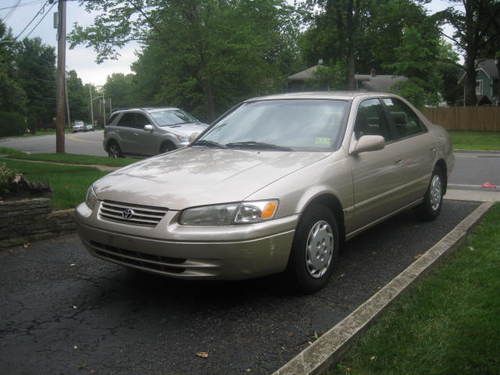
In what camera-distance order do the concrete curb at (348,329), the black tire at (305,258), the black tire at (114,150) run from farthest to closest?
the black tire at (114,150), the black tire at (305,258), the concrete curb at (348,329)

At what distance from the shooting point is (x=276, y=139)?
5008mm

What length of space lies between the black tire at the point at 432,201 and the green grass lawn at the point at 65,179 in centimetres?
404

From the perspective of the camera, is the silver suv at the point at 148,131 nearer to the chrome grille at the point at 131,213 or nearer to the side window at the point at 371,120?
the side window at the point at 371,120

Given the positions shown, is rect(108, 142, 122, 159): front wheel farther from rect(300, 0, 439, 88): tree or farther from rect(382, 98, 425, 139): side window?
rect(300, 0, 439, 88): tree

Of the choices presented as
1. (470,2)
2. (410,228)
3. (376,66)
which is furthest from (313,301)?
(376,66)

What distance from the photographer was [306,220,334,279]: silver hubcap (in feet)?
13.6

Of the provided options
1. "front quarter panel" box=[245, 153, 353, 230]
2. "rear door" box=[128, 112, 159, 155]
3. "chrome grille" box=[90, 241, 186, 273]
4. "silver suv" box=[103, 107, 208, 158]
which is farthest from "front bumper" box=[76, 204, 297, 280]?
"rear door" box=[128, 112, 159, 155]

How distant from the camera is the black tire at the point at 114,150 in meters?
16.1

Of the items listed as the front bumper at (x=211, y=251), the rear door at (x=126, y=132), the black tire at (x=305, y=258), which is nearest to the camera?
the front bumper at (x=211, y=251)

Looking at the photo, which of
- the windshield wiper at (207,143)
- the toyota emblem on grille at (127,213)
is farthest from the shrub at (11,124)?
the toyota emblem on grille at (127,213)

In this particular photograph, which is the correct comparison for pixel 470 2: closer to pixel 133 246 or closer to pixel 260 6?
pixel 260 6

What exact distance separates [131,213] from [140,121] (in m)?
11.5

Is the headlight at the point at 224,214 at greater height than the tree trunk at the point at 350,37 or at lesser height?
lesser

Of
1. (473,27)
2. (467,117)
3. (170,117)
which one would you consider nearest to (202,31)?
(170,117)
